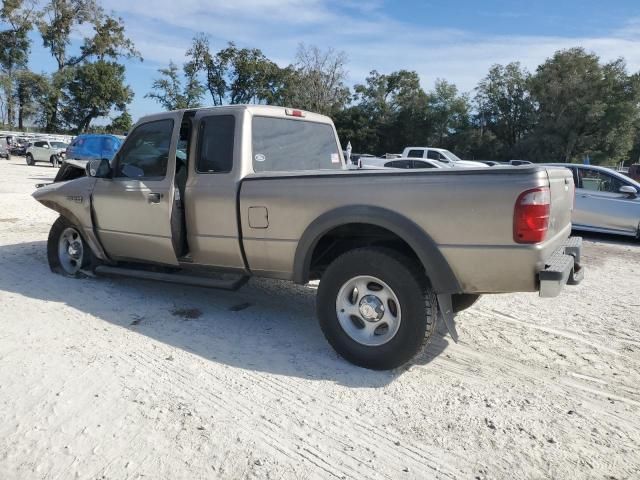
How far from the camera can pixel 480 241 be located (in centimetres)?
340

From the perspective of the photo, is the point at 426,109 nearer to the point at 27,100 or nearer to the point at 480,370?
the point at 27,100

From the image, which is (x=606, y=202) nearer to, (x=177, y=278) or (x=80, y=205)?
(x=177, y=278)

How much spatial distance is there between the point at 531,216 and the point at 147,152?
3.82 m

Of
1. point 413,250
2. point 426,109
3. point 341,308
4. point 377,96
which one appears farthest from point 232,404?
point 377,96

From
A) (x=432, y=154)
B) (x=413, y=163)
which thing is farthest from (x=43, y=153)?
(x=413, y=163)

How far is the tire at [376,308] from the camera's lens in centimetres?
364

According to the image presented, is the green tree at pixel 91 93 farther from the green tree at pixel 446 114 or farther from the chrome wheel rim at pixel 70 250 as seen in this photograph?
the chrome wheel rim at pixel 70 250

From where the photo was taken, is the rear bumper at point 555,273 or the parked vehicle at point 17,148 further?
the parked vehicle at point 17,148

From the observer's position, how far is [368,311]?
12.7 ft

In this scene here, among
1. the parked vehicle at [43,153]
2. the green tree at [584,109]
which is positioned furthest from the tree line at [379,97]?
the parked vehicle at [43,153]

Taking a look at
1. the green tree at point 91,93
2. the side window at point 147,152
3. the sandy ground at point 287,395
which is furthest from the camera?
the green tree at point 91,93

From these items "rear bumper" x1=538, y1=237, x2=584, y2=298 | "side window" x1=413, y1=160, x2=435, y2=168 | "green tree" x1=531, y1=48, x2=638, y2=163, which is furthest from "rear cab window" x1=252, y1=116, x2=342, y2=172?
"green tree" x1=531, y1=48, x2=638, y2=163

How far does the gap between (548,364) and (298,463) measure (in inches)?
93.4

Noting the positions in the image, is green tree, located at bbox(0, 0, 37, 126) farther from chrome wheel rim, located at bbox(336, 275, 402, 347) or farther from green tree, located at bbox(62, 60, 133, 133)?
chrome wheel rim, located at bbox(336, 275, 402, 347)
